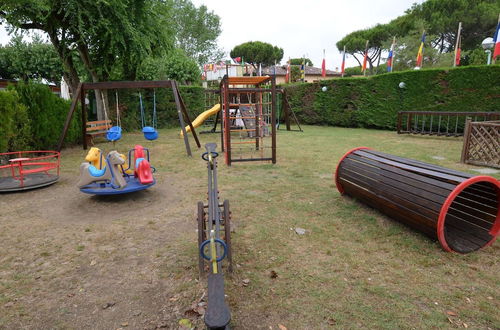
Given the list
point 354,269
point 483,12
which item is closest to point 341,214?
point 354,269

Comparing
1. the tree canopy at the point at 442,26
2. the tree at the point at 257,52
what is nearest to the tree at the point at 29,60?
the tree at the point at 257,52

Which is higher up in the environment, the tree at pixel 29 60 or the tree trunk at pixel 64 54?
the tree at pixel 29 60

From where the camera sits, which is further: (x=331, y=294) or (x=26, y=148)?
(x=26, y=148)

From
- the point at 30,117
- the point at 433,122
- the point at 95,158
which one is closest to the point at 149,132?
the point at 30,117

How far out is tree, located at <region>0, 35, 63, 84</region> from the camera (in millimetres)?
33219

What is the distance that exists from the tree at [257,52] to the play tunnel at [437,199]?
61.8 metres

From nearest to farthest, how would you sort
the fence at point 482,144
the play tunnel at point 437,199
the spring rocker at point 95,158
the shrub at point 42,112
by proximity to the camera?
the play tunnel at point 437,199
the spring rocker at point 95,158
the fence at point 482,144
the shrub at point 42,112

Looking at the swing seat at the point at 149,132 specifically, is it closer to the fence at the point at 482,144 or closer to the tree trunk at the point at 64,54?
the tree trunk at the point at 64,54

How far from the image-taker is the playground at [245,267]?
242cm

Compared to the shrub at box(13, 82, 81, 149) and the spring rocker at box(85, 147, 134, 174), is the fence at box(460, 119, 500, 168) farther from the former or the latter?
the shrub at box(13, 82, 81, 149)

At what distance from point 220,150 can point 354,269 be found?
318 inches

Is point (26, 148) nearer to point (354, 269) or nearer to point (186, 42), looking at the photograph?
point (354, 269)

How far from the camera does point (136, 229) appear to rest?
4164mm

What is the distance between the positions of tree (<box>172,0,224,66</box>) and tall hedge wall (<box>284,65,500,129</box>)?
31.9m
